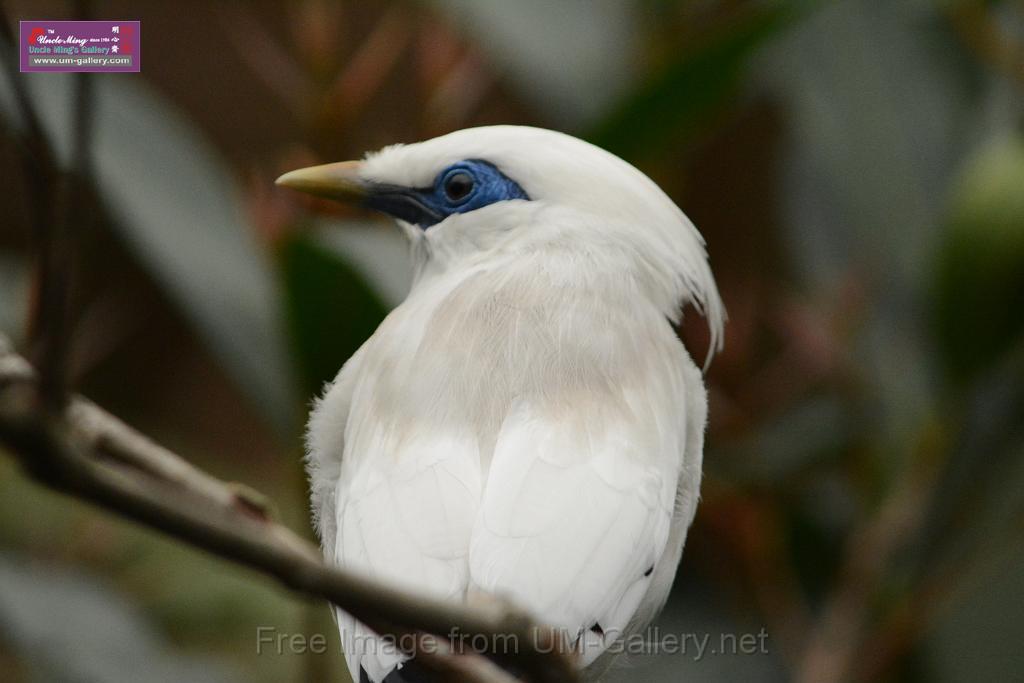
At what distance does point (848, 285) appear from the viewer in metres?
2.31

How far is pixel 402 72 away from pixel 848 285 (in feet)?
8.69

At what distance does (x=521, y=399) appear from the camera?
1204mm

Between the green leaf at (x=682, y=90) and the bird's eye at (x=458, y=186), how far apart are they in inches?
19.6

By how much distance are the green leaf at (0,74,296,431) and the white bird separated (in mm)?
494

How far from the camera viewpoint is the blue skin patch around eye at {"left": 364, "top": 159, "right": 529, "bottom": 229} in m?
1.44

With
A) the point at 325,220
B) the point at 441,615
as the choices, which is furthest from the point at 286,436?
the point at 441,615

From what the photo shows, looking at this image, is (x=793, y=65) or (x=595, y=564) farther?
(x=793, y=65)

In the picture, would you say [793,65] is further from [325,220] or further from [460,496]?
[460,496]

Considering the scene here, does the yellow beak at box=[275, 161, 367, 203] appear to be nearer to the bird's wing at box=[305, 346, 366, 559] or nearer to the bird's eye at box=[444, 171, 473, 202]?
the bird's eye at box=[444, 171, 473, 202]

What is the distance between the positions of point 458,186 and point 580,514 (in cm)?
53

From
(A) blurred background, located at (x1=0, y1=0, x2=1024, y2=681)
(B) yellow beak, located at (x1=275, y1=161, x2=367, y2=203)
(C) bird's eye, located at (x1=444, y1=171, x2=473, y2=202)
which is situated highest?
(C) bird's eye, located at (x1=444, y1=171, x2=473, y2=202)

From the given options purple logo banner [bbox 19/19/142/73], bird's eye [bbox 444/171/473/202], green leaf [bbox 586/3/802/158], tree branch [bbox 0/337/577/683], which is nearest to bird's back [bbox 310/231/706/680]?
bird's eye [bbox 444/171/473/202]

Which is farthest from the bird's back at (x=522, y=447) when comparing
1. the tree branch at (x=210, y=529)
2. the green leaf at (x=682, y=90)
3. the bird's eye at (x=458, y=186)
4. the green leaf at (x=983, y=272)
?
the green leaf at (x=983, y=272)

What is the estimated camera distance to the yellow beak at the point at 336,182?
1.48m
